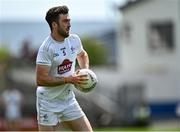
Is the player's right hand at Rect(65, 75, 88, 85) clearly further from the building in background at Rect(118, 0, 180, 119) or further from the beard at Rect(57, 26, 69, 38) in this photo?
the building in background at Rect(118, 0, 180, 119)

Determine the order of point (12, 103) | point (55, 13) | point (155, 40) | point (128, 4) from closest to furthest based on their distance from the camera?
1. point (55, 13)
2. point (12, 103)
3. point (155, 40)
4. point (128, 4)

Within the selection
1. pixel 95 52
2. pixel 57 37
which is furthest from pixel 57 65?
pixel 95 52

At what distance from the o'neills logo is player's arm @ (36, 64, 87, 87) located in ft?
0.78

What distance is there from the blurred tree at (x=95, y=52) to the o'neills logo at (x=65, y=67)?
2078 inches

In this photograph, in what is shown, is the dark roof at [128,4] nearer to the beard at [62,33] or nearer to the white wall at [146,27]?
the white wall at [146,27]

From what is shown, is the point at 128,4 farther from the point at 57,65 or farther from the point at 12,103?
the point at 57,65

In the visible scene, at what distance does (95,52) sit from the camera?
214ft

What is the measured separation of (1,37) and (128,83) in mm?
9987

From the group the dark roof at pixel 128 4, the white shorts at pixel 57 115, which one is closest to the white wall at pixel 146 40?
the dark roof at pixel 128 4

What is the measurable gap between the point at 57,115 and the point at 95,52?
53.5 meters

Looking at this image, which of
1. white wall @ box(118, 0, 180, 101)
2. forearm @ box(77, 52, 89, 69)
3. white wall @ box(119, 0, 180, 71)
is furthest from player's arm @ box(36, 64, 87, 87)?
white wall @ box(119, 0, 180, 71)

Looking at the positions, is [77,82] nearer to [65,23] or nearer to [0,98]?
[65,23]

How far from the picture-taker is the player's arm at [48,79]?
37.0 feet

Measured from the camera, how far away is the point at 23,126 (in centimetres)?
3338
